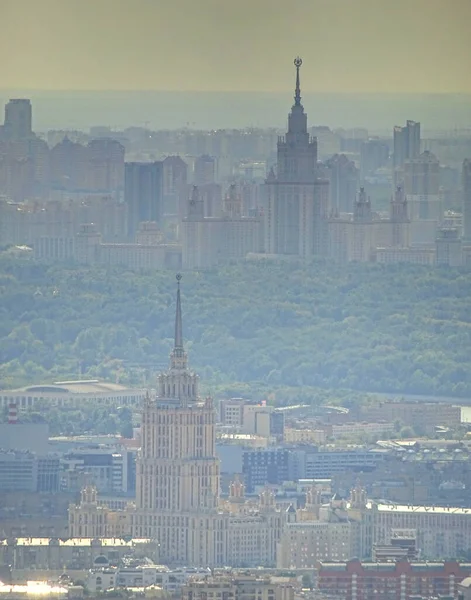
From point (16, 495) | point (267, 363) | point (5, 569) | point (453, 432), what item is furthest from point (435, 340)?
point (5, 569)

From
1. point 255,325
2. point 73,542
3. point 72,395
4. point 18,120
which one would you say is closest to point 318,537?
point 73,542

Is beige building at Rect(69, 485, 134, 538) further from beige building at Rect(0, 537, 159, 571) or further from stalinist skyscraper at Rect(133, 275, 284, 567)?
beige building at Rect(0, 537, 159, 571)

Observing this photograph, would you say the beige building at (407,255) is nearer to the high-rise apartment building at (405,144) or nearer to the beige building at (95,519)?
the high-rise apartment building at (405,144)

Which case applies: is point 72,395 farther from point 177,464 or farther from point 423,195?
point 423,195

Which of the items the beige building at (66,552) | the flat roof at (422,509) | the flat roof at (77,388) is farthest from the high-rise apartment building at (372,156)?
the beige building at (66,552)

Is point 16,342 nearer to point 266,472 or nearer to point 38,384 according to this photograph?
point 38,384

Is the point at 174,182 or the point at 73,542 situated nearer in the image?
the point at 73,542
